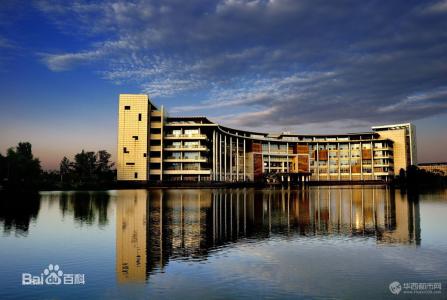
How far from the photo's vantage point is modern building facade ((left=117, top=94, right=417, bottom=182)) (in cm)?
12700

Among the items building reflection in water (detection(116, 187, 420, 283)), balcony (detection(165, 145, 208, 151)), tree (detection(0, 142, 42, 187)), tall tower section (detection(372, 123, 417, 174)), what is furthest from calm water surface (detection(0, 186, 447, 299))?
tall tower section (detection(372, 123, 417, 174))

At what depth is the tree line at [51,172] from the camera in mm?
96750

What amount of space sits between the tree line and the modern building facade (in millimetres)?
13106

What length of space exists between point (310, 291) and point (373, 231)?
641 inches

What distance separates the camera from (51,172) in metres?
148

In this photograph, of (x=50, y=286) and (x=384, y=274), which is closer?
(x=50, y=286)

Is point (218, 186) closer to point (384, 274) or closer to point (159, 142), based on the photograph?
point (159, 142)

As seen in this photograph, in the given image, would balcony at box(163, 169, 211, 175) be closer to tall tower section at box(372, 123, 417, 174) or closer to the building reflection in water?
the building reflection in water

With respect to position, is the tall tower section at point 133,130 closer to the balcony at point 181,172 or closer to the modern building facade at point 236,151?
the modern building facade at point 236,151

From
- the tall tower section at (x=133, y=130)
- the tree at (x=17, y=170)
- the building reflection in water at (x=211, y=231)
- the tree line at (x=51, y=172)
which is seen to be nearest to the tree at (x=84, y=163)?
the tree line at (x=51, y=172)

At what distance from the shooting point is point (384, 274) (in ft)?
55.0

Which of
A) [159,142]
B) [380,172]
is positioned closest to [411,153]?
[380,172]

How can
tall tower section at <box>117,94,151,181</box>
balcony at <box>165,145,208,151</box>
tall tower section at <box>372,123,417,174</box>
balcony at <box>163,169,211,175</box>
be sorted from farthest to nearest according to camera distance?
1. tall tower section at <box>372,123,417,174</box>
2. balcony at <box>165,145,208,151</box>
3. balcony at <box>163,169,211,175</box>
4. tall tower section at <box>117,94,151,181</box>

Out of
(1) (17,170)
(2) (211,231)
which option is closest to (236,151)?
(1) (17,170)
